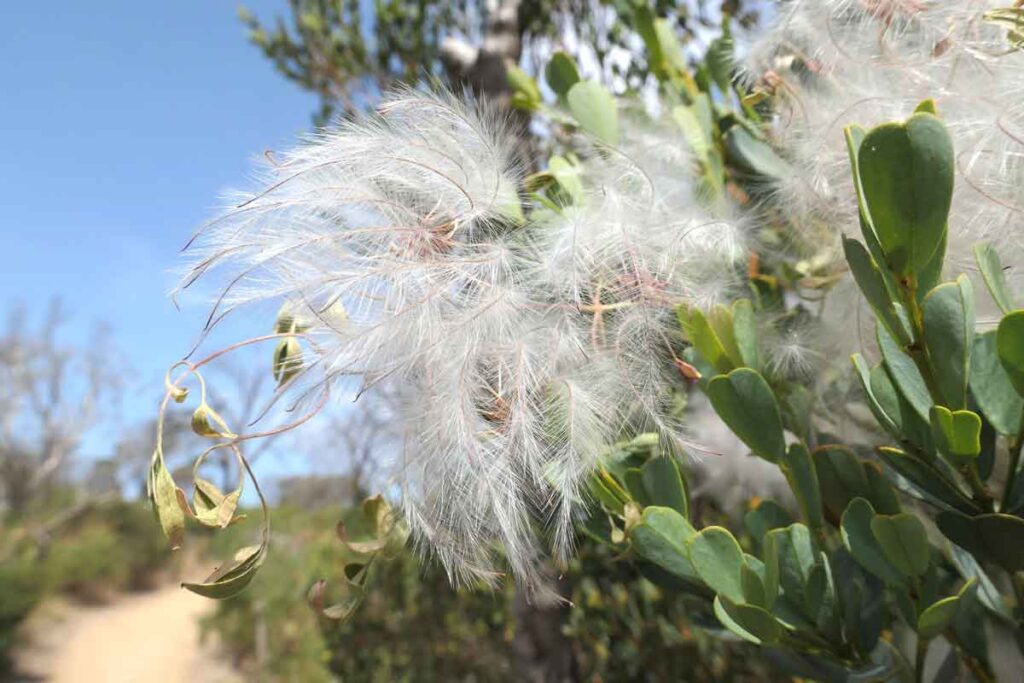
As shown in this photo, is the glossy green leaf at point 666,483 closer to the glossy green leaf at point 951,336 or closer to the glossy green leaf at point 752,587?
the glossy green leaf at point 752,587

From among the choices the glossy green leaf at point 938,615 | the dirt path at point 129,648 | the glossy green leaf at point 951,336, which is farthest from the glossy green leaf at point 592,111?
the dirt path at point 129,648

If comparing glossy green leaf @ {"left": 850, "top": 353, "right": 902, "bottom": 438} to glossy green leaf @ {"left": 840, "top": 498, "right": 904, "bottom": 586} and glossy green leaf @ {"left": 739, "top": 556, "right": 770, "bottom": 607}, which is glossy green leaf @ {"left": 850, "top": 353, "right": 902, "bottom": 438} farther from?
glossy green leaf @ {"left": 739, "top": 556, "right": 770, "bottom": 607}

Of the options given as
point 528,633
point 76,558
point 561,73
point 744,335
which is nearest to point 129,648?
point 76,558

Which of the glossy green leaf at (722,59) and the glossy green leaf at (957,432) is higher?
the glossy green leaf at (722,59)

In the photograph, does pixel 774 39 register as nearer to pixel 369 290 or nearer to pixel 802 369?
pixel 802 369

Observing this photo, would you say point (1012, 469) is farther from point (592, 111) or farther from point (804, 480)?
point (592, 111)
